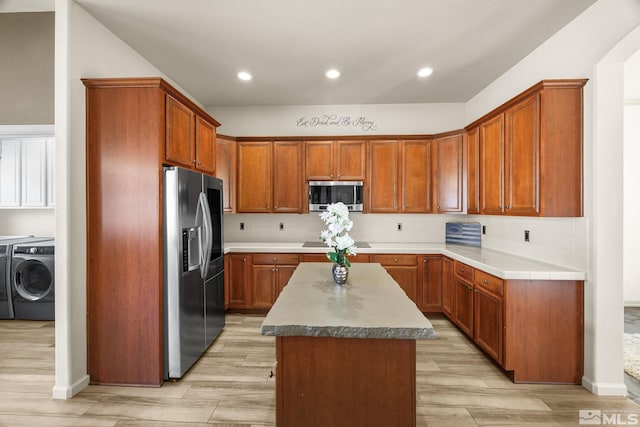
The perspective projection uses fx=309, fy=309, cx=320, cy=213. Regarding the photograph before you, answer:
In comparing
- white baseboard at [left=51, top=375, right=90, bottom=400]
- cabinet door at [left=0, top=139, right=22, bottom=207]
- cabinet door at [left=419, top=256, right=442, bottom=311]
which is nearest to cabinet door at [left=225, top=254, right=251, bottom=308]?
white baseboard at [left=51, top=375, right=90, bottom=400]

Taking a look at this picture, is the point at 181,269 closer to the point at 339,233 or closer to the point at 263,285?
the point at 339,233

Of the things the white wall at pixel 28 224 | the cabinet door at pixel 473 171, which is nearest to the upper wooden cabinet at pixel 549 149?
the cabinet door at pixel 473 171

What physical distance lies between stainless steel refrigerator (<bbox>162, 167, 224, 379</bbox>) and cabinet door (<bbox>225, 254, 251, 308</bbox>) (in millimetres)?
837

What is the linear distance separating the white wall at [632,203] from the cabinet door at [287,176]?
4547 millimetres

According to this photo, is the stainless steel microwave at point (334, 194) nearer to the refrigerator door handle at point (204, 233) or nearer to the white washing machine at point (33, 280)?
the refrigerator door handle at point (204, 233)

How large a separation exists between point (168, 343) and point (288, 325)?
1702 millimetres

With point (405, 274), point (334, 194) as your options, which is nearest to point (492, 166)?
point (405, 274)

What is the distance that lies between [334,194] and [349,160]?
0.52 m

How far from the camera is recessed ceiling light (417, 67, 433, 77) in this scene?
3.45 metres

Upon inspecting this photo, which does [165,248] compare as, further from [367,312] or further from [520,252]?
[520,252]

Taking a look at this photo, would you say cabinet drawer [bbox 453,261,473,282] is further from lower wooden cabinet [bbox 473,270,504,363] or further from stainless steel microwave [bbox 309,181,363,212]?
stainless steel microwave [bbox 309,181,363,212]

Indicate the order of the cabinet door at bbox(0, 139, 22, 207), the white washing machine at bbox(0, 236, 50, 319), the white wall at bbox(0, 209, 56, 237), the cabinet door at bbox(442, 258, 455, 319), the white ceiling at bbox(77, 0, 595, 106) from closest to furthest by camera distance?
the white ceiling at bbox(77, 0, 595, 106) → the cabinet door at bbox(442, 258, 455, 319) → the white washing machine at bbox(0, 236, 50, 319) → the cabinet door at bbox(0, 139, 22, 207) → the white wall at bbox(0, 209, 56, 237)

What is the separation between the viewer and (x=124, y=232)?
95.5 inches

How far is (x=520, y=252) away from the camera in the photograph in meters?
3.24
